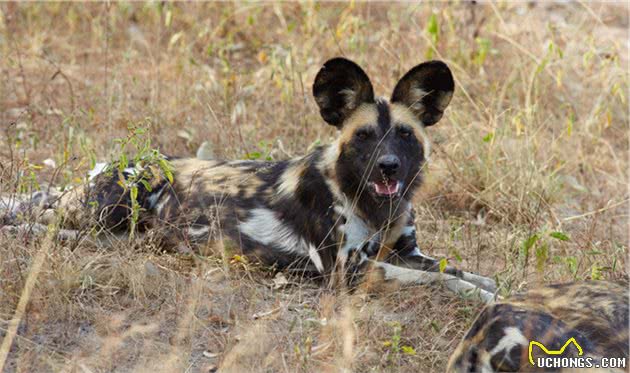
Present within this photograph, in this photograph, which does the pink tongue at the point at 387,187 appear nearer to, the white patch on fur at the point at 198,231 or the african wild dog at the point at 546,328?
the white patch on fur at the point at 198,231

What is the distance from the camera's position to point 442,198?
487 cm

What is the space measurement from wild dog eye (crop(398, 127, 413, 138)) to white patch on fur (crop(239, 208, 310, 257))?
0.58 metres

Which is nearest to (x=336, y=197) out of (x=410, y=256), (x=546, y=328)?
(x=410, y=256)

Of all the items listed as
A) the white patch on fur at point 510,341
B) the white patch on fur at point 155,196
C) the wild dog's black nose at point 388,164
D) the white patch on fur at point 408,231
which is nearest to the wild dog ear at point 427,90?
the wild dog's black nose at point 388,164

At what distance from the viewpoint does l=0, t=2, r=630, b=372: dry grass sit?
122 inches

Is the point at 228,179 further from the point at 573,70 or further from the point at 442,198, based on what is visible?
the point at 573,70

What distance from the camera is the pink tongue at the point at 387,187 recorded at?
3.83 metres

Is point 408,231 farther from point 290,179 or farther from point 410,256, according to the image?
point 290,179

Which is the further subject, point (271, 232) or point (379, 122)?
point (271, 232)


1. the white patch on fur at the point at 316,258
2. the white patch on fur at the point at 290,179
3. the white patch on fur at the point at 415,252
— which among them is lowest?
the white patch on fur at the point at 316,258

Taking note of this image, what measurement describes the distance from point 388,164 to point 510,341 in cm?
143

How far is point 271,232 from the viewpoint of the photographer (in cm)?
405

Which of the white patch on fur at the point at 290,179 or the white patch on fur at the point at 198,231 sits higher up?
the white patch on fur at the point at 290,179

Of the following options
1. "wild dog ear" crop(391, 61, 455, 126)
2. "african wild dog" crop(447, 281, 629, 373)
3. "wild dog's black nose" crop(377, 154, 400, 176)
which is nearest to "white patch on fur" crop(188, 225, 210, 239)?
"wild dog's black nose" crop(377, 154, 400, 176)
